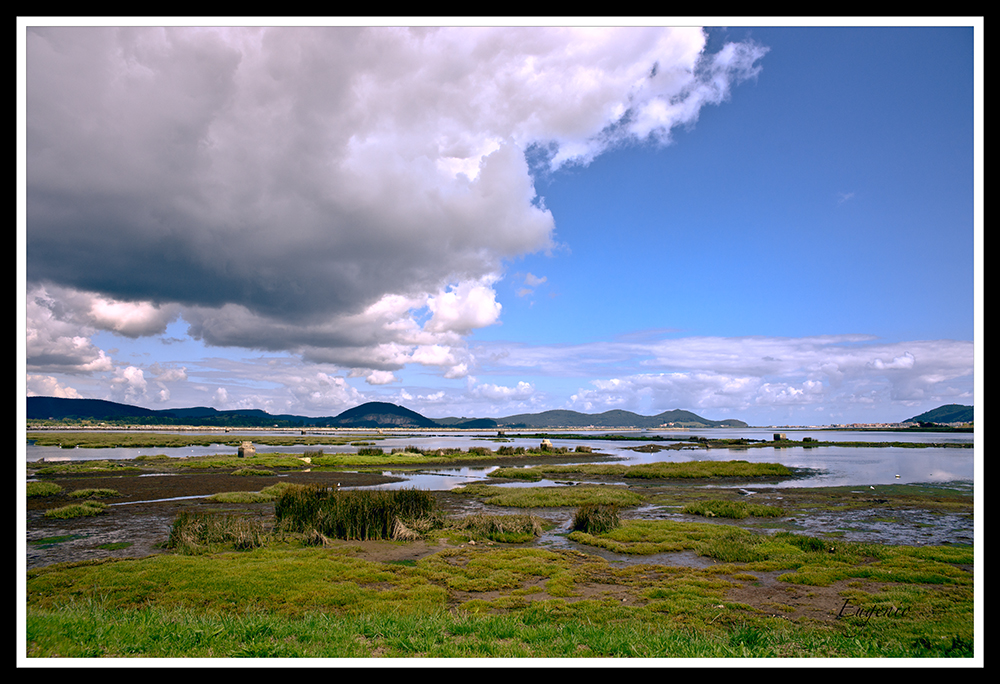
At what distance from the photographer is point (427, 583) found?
50.2 feet

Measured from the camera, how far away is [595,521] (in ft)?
78.1

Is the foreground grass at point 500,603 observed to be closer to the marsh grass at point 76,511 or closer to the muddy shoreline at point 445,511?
the muddy shoreline at point 445,511

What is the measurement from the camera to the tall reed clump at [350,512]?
2270 centimetres

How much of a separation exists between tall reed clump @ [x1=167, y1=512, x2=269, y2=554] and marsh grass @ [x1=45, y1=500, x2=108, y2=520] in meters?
9.64

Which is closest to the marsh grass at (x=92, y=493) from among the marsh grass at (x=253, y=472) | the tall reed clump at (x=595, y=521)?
the marsh grass at (x=253, y=472)

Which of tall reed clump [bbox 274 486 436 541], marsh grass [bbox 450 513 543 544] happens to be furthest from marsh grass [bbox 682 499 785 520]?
tall reed clump [bbox 274 486 436 541]

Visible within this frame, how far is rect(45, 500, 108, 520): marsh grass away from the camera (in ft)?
81.9

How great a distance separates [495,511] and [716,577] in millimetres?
16340

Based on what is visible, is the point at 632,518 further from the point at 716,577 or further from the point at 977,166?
the point at 977,166

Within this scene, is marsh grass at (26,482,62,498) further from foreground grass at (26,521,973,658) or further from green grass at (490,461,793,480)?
green grass at (490,461,793,480)
